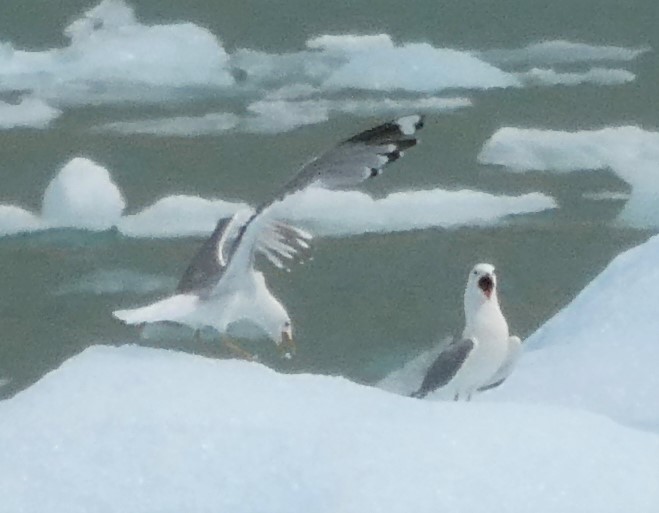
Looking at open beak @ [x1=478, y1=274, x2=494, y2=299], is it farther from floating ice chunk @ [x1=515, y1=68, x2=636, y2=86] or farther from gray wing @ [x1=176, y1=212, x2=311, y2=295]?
floating ice chunk @ [x1=515, y1=68, x2=636, y2=86]

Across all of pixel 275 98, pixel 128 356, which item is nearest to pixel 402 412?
pixel 128 356

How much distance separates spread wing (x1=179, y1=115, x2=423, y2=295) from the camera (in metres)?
1.60

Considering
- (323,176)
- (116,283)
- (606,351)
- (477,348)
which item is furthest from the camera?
(116,283)

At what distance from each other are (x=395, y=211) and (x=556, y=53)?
0.34 metres

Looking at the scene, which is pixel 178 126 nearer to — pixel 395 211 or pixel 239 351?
pixel 395 211

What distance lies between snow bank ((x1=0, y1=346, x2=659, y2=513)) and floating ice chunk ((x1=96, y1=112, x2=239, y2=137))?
62 cm

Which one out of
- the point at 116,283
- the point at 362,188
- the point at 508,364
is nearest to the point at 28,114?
the point at 116,283

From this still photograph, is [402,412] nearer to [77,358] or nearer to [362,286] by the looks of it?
[77,358]

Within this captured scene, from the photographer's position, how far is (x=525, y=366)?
1.97m

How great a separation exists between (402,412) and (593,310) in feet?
2.09

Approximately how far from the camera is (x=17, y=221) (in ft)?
6.89

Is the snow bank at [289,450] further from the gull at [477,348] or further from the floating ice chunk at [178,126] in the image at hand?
the floating ice chunk at [178,126]

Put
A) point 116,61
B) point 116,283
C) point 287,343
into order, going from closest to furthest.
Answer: point 287,343 → point 116,283 → point 116,61

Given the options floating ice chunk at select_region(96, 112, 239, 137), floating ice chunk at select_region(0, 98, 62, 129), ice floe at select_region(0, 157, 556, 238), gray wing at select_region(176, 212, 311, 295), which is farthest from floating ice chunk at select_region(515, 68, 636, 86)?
floating ice chunk at select_region(0, 98, 62, 129)
